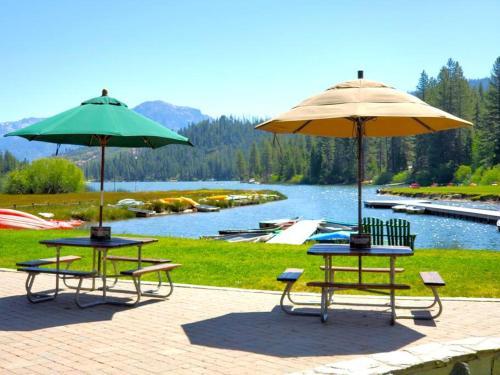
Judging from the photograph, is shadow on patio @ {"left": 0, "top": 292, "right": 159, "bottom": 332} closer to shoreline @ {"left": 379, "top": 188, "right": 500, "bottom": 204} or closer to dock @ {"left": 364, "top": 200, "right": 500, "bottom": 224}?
dock @ {"left": 364, "top": 200, "right": 500, "bottom": 224}

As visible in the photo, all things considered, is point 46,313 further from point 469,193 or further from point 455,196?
point 455,196

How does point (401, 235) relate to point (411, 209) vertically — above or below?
above

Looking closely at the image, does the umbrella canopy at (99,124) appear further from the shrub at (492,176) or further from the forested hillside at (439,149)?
the shrub at (492,176)

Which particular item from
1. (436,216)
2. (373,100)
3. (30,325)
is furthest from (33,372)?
(436,216)

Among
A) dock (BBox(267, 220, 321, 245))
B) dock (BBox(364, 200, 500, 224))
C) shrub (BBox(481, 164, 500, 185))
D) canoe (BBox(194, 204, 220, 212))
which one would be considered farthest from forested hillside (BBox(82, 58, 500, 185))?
dock (BBox(267, 220, 321, 245))

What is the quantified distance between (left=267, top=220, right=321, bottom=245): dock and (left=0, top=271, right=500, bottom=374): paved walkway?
47.5 ft

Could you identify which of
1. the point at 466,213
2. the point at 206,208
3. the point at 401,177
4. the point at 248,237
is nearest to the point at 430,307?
the point at 248,237

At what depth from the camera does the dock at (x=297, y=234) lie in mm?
23819

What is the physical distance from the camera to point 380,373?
4.53m

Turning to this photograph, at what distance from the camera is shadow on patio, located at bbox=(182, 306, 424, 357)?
621 cm

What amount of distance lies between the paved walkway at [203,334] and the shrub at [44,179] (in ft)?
233

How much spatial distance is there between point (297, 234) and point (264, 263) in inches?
547

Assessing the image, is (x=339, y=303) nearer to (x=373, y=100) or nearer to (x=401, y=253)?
(x=401, y=253)

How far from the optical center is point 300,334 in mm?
6855
